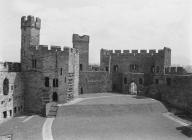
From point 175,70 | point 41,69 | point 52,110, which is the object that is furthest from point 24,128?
point 175,70

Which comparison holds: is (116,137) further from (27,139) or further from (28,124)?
(28,124)

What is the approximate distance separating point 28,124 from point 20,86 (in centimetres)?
953

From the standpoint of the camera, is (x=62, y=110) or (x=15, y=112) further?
(x=15, y=112)

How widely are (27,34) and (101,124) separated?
19.6 m

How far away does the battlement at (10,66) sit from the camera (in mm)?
32250

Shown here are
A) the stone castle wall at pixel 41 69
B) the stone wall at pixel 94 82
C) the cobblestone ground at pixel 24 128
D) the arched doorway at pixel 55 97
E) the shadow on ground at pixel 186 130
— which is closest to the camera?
the cobblestone ground at pixel 24 128

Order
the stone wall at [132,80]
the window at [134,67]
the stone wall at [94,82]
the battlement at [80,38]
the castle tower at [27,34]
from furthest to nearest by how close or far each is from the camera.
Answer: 1. the window at [134,67]
2. the battlement at [80,38]
3. the stone wall at [132,80]
4. the stone wall at [94,82]
5. the castle tower at [27,34]

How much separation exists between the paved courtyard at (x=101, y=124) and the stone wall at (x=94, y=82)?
11.1 m

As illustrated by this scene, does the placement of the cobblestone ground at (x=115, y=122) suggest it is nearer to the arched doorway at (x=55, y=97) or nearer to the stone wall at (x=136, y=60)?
the arched doorway at (x=55, y=97)

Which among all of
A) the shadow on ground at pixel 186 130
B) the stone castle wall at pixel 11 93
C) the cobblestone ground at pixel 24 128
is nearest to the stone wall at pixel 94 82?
the stone castle wall at pixel 11 93

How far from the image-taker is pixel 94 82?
153ft

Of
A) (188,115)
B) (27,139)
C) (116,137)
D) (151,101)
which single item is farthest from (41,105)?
(188,115)

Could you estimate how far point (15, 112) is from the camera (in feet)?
114

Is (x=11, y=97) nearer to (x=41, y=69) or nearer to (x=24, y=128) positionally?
(x=41, y=69)
